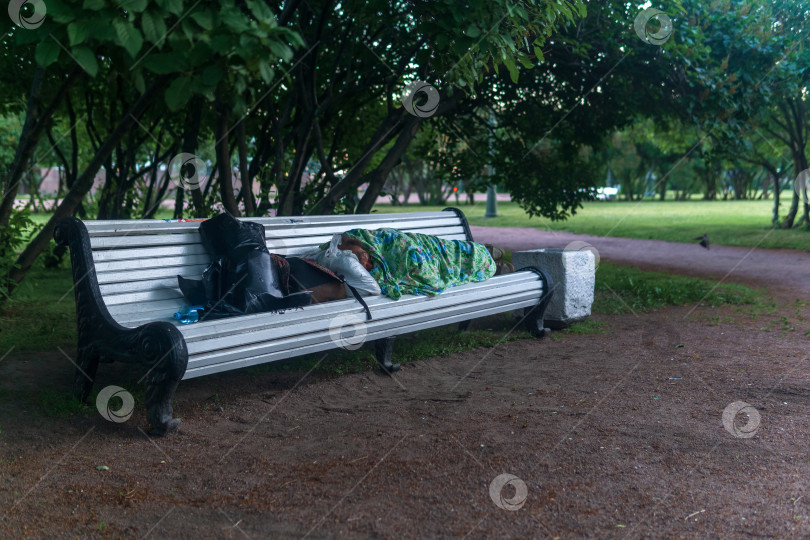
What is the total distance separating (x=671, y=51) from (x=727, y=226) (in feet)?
45.2

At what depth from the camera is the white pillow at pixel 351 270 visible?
17.5 ft

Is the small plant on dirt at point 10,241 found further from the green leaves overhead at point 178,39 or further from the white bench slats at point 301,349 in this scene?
the green leaves overhead at point 178,39

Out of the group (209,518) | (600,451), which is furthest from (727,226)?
(209,518)

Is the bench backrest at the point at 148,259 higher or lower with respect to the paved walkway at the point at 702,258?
higher

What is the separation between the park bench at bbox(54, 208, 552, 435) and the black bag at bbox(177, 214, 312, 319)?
0.12 m

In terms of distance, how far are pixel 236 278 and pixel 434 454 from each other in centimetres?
189

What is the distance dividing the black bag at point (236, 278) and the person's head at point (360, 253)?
25.8 inches

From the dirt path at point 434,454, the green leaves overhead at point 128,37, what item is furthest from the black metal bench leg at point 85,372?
the green leaves overhead at point 128,37

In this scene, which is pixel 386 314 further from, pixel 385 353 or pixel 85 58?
pixel 85 58

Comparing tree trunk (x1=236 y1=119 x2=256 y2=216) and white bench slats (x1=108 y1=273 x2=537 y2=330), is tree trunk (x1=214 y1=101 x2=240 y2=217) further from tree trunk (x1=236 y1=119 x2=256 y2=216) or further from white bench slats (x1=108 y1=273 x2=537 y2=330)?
white bench slats (x1=108 y1=273 x2=537 y2=330)

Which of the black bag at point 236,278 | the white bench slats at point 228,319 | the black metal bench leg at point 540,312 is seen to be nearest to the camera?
the white bench slats at point 228,319

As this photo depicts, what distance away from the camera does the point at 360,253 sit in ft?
18.5

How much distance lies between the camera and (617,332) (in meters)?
6.84

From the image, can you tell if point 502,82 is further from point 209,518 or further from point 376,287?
point 209,518
